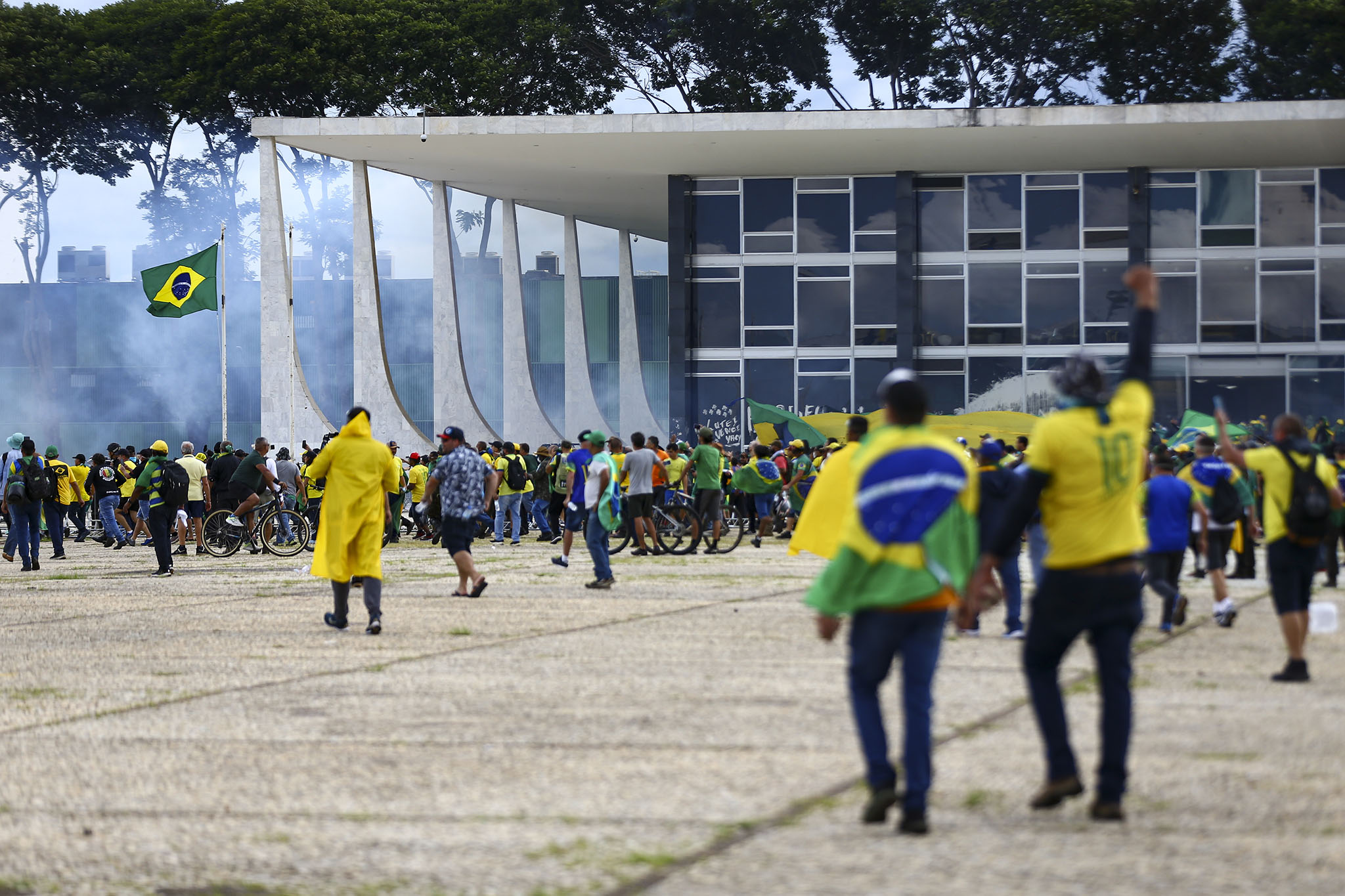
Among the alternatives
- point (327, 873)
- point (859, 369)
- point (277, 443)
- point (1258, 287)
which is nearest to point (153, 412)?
point (277, 443)

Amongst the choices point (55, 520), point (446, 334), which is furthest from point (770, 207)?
point (55, 520)

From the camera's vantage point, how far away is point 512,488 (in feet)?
76.5

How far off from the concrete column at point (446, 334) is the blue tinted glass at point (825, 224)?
9586 millimetres

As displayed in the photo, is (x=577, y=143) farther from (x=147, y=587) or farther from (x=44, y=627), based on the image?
(x=44, y=627)

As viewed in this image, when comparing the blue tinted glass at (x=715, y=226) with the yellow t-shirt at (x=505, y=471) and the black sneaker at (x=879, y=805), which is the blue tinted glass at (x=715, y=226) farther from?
the black sneaker at (x=879, y=805)

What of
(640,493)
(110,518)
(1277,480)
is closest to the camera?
(1277,480)

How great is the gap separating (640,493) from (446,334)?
72.9ft

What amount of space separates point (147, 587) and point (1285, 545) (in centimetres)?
1170

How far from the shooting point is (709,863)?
188 inches

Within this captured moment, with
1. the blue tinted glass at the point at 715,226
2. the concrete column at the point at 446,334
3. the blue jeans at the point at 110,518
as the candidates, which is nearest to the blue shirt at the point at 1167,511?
the blue jeans at the point at 110,518

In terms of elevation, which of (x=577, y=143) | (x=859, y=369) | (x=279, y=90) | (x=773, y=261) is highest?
(x=279, y=90)

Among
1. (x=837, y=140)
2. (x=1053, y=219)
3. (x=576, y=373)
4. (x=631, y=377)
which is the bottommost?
(x=631, y=377)

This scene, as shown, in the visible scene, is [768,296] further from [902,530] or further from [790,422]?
[902,530]

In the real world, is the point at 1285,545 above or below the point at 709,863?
above
